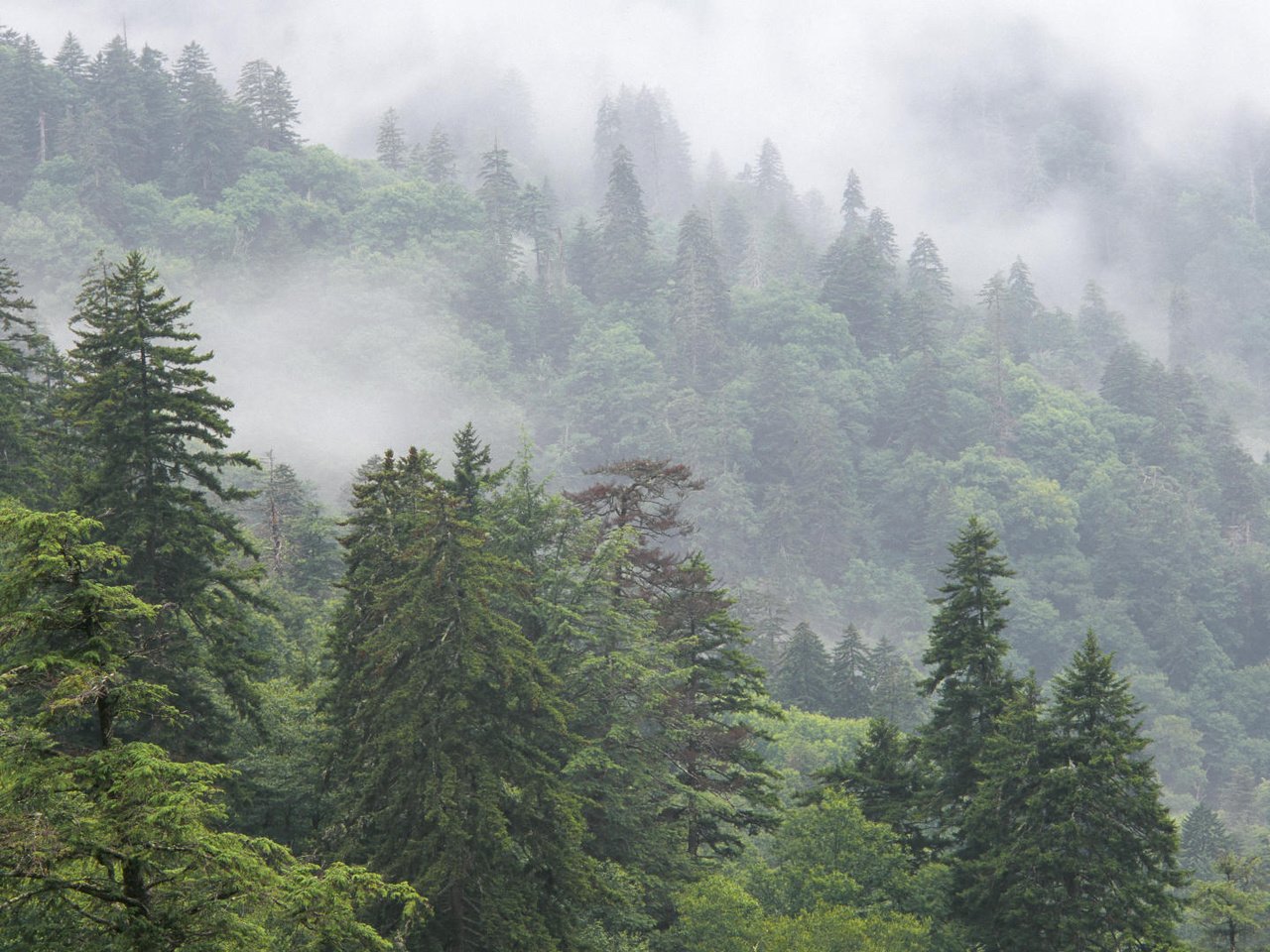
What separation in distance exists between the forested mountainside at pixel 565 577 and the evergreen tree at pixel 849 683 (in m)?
0.29

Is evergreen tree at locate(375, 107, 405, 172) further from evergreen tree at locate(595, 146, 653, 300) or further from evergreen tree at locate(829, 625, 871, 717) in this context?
evergreen tree at locate(829, 625, 871, 717)

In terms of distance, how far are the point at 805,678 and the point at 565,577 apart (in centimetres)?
4338

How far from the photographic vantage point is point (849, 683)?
75188mm

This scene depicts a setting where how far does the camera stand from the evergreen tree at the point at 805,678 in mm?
73244

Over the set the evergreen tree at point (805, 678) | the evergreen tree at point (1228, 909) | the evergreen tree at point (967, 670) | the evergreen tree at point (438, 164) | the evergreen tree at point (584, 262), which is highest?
the evergreen tree at point (438, 164)

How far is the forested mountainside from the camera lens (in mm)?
23125

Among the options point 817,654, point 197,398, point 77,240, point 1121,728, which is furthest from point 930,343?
point 197,398

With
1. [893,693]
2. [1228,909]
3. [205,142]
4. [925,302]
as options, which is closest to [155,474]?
[1228,909]

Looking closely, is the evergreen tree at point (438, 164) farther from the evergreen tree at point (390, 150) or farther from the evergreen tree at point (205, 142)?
the evergreen tree at point (205, 142)

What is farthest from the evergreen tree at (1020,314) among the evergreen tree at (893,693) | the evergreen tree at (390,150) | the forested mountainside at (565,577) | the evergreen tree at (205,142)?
the evergreen tree at (205,142)

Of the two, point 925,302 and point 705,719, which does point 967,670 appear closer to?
point 705,719

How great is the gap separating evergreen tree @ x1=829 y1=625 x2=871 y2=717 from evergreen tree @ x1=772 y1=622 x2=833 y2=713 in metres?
0.42

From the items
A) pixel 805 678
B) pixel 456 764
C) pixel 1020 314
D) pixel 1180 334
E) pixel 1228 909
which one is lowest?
pixel 456 764

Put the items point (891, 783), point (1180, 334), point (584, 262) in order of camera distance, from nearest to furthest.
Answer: point (891, 783), point (584, 262), point (1180, 334)
